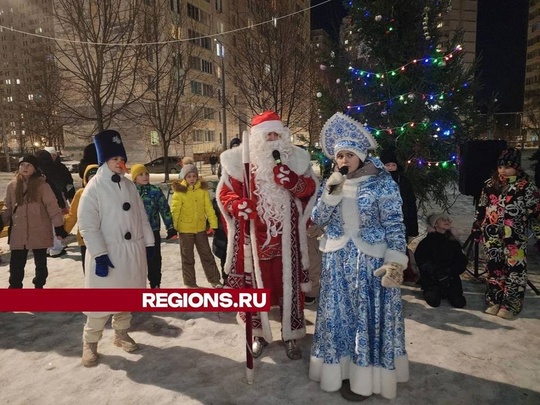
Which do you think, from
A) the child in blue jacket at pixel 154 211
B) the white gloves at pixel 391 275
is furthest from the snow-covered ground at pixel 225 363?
the white gloves at pixel 391 275

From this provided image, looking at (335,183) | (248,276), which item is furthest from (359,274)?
(248,276)

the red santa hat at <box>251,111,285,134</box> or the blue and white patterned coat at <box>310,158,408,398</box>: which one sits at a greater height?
the red santa hat at <box>251,111,285,134</box>

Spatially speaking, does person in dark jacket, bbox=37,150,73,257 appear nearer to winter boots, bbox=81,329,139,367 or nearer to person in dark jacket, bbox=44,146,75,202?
person in dark jacket, bbox=44,146,75,202

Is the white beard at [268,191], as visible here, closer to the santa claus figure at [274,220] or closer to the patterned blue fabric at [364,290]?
the santa claus figure at [274,220]

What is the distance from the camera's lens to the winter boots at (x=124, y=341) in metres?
4.00

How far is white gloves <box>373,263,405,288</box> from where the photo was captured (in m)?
2.80

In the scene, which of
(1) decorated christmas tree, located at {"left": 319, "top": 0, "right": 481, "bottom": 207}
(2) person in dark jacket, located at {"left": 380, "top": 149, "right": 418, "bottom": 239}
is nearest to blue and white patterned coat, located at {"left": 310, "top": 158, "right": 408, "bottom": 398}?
(2) person in dark jacket, located at {"left": 380, "top": 149, "right": 418, "bottom": 239}

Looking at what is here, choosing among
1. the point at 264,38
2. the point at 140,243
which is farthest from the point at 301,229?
the point at 264,38

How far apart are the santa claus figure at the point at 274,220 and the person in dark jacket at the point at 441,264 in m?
2.23

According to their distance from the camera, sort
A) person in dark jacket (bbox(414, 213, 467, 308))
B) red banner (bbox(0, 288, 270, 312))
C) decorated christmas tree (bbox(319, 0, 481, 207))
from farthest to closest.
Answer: decorated christmas tree (bbox(319, 0, 481, 207)) → person in dark jacket (bbox(414, 213, 467, 308)) → red banner (bbox(0, 288, 270, 312))

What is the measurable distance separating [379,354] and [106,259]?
2497mm

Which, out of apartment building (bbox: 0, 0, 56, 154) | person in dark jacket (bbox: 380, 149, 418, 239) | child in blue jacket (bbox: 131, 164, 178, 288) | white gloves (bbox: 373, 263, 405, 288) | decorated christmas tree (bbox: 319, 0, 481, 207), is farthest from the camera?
apartment building (bbox: 0, 0, 56, 154)

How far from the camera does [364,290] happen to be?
3012 mm

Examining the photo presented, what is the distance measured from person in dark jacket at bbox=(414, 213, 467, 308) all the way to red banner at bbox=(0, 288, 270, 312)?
8.49 feet
